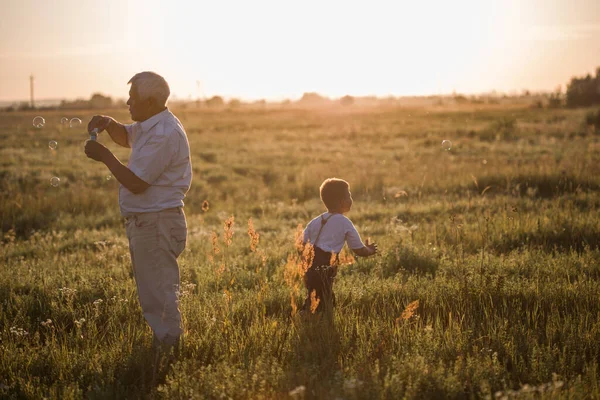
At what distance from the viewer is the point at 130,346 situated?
4.84m

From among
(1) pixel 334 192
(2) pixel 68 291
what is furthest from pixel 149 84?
(2) pixel 68 291

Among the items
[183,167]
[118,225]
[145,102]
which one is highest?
[145,102]

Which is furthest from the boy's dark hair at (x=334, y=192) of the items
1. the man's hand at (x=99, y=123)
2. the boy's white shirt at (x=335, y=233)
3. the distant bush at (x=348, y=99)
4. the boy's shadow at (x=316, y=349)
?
the distant bush at (x=348, y=99)

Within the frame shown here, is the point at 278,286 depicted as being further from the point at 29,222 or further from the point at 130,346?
the point at 29,222

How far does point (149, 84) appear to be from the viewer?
459 centimetres

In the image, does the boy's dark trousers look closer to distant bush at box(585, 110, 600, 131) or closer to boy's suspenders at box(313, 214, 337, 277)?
boy's suspenders at box(313, 214, 337, 277)

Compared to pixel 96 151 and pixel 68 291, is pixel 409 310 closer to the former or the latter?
pixel 96 151

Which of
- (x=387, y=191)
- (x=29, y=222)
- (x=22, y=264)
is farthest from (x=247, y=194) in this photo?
(x=22, y=264)

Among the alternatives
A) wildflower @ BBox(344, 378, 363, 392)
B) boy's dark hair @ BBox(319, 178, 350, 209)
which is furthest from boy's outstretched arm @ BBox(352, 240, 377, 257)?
wildflower @ BBox(344, 378, 363, 392)

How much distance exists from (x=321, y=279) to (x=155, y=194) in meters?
1.90

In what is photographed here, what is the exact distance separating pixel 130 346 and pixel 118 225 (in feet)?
25.3

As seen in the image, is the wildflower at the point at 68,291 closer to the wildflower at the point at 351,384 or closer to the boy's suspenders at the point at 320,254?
the boy's suspenders at the point at 320,254

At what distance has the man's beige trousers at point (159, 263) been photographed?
4.65 metres

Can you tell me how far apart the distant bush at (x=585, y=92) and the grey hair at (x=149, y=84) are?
6700cm
